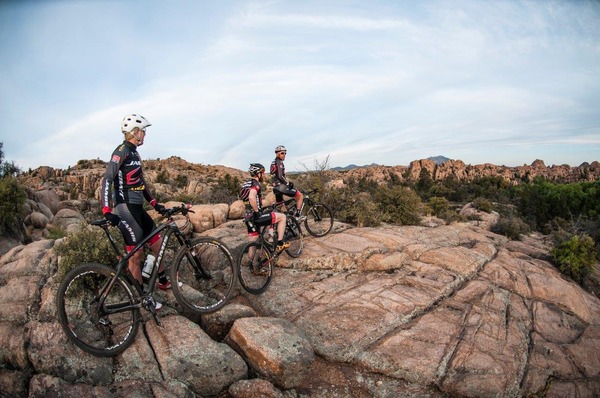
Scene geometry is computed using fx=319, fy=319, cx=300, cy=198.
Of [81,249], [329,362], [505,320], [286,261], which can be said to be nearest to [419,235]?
[505,320]

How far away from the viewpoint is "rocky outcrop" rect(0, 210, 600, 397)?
4.43 m

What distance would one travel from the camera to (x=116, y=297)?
5.20 metres

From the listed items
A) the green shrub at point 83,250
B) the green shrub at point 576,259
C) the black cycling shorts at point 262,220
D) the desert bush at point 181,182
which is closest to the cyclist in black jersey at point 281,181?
the black cycling shorts at point 262,220

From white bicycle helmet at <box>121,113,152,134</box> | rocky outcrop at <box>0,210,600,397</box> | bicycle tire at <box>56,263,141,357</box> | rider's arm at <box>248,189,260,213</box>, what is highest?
white bicycle helmet at <box>121,113,152,134</box>

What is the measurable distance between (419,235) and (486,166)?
12786cm

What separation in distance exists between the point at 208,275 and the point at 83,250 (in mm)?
2390

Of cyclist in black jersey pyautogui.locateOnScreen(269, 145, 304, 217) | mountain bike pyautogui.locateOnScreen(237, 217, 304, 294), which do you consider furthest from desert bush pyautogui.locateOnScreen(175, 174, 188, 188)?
mountain bike pyautogui.locateOnScreen(237, 217, 304, 294)

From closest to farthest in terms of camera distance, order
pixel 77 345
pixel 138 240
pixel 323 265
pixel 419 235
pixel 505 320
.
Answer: pixel 77 345 → pixel 138 240 → pixel 505 320 → pixel 323 265 → pixel 419 235

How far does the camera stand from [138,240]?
5301mm

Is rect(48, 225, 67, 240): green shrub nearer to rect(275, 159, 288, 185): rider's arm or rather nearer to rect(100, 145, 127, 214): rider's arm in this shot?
rect(275, 159, 288, 185): rider's arm

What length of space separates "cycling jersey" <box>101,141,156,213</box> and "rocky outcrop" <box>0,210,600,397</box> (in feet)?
6.50

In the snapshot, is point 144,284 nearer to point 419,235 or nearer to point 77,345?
point 77,345

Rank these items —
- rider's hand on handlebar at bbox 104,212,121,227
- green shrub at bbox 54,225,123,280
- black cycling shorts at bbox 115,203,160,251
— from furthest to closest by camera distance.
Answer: green shrub at bbox 54,225,123,280, black cycling shorts at bbox 115,203,160,251, rider's hand on handlebar at bbox 104,212,121,227

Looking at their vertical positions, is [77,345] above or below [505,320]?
above
